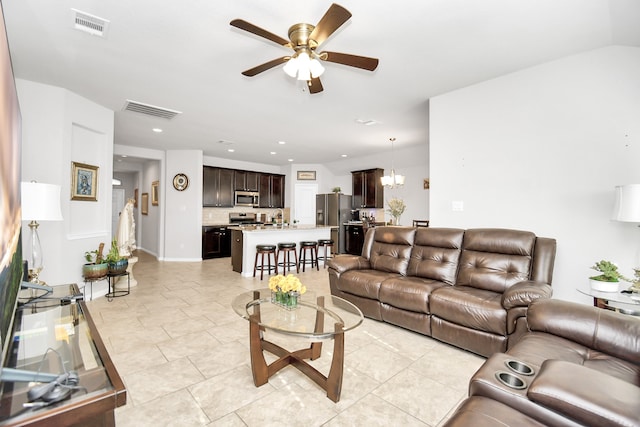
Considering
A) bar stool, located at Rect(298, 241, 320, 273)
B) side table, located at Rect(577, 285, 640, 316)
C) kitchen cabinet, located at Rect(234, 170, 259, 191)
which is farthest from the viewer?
kitchen cabinet, located at Rect(234, 170, 259, 191)

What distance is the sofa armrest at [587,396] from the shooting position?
0.93m

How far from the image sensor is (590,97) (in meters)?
2.78

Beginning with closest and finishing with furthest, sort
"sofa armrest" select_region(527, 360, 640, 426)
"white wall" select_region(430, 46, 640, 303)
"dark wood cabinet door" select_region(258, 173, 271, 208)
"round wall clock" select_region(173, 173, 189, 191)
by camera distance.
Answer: "sofa armrest" select_region(527, 360, 640, 426), "white wall" select_region(430, 46, 640, 303), "round wall clock" select_region(173, 173, 189, 191), "dark wood cabinet door" select_region(258, 173, 271, 208)

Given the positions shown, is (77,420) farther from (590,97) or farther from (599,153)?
(590,97)

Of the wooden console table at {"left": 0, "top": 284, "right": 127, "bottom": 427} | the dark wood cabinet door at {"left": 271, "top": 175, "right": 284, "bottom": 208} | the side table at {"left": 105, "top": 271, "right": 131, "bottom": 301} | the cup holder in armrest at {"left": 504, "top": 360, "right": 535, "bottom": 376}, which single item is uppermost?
the dark wood cabinet door at {"left": 271, "top": 175, "right": 284, "bottom": 208}

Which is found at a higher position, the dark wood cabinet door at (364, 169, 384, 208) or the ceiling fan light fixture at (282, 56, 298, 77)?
the ceiling fan light fixture at (282, 56, 298, 77)

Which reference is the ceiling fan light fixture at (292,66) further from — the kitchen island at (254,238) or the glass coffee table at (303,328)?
the kitchen island at (254,238)

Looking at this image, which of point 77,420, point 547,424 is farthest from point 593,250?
point 77,420

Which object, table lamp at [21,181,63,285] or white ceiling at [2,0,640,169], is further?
white ceiling at [2,0,640,169]

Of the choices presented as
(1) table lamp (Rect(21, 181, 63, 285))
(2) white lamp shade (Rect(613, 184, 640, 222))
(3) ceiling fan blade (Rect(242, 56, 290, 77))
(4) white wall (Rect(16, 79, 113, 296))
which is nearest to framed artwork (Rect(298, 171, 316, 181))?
(4) white wall (Rect(16, 79, 113, 296))

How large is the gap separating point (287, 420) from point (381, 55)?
3.05 m

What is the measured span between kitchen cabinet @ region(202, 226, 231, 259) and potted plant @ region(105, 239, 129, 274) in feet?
10.4

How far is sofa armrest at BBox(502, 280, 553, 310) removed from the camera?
7.12 feet

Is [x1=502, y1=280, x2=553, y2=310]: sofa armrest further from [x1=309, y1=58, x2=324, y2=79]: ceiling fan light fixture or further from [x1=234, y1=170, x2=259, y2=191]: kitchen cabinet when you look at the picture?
[x1=234, y1=170, x2=259, y2=191]: kitchen cabinet
